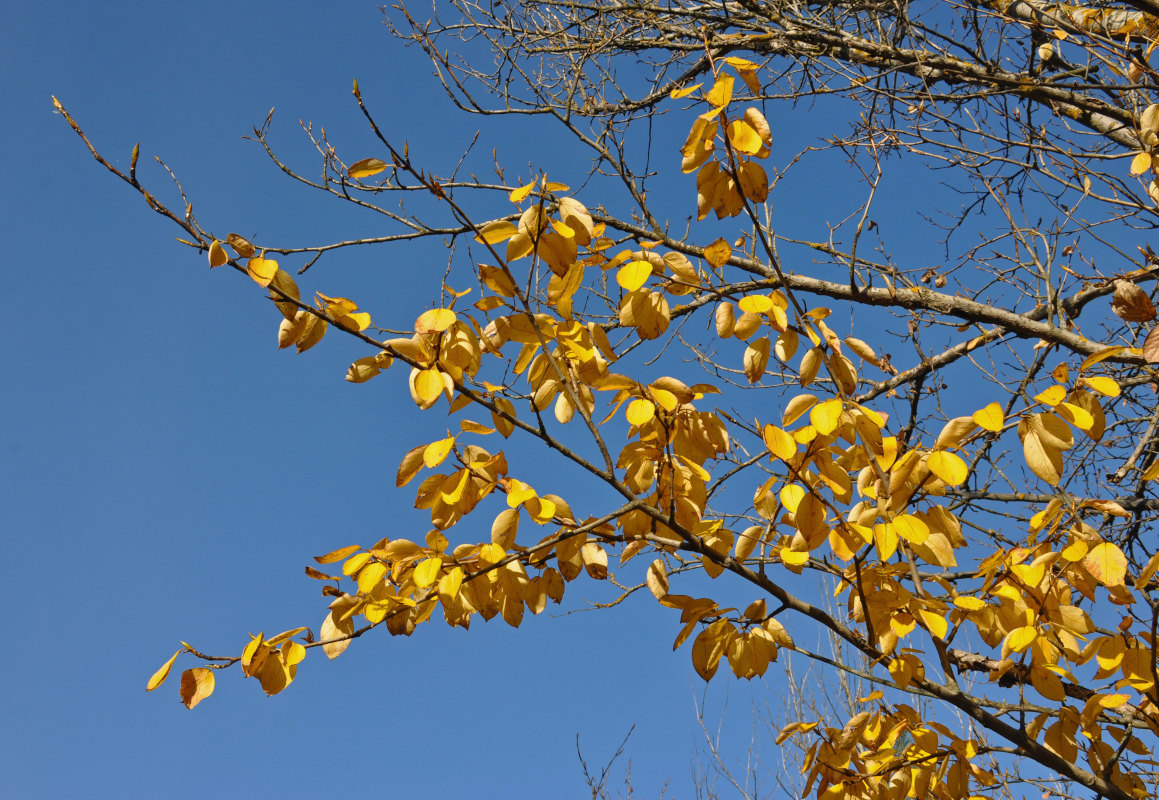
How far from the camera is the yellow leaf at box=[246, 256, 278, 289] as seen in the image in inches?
39.3

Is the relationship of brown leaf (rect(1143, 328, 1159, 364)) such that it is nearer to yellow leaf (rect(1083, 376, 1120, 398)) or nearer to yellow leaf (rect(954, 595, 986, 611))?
yellow leaf (rect(1083, 376, 1120, 398))

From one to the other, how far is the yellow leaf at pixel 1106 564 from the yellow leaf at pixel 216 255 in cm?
139

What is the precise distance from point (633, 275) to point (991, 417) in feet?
1.87

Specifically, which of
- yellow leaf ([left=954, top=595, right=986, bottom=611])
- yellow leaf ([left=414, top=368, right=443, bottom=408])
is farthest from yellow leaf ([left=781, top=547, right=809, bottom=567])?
yellow leaf ([left=414, top=368, right=443, bottom=408])

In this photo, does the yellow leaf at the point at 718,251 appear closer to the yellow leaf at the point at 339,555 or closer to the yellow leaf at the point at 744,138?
the yellow leaf at the point at 744,138

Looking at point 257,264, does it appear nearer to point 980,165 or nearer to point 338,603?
point 338,603

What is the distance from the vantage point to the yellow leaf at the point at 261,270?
3.28 ft

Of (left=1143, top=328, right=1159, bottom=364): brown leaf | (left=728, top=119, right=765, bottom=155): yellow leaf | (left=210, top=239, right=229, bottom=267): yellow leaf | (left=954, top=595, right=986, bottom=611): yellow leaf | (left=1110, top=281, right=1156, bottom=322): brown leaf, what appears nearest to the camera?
(left=210, top=239, right=229, bottom=267): yellow leaf

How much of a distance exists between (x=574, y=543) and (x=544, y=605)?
5.5 inches

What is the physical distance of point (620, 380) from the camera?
3.67 ft

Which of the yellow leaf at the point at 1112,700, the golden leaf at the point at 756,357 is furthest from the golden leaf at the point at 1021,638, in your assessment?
the golden leaf at the point at 756,357

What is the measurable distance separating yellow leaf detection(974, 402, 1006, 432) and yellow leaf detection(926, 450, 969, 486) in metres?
0.07

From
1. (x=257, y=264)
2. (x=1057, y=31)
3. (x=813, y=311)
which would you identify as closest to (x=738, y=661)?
(x=813, y=311)

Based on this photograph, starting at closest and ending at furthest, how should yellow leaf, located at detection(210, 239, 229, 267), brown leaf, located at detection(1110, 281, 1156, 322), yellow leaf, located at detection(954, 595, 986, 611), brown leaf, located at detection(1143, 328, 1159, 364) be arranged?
yellow leaf, located at detection(210, 239, 229, 267), yellow leaf, located at detection(954, 595, 986, 611), brown leaf, located at detection(1143, 328, 1159, 364), brown leaf, located at detection(1110, 281, 1156, 322)
